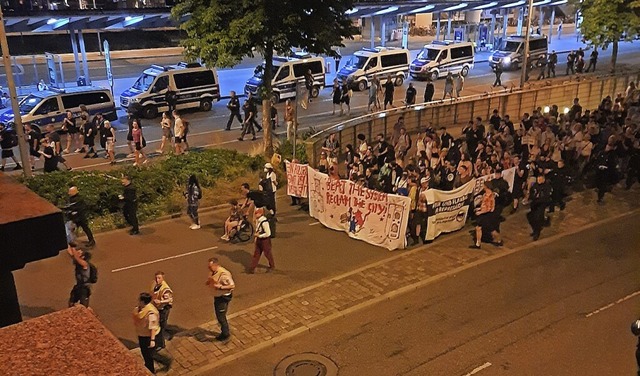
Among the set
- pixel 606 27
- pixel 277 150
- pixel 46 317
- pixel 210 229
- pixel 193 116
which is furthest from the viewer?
pixel 606 27

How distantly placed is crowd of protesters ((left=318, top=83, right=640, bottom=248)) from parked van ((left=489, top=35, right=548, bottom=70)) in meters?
20.9

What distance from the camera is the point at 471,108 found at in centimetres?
2578

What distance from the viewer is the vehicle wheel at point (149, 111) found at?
26.6 metres

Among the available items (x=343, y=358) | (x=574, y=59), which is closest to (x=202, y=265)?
(x=343, y=358)

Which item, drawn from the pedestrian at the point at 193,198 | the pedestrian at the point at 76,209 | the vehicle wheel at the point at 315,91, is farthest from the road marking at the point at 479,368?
the vehicle wheel at the point at 315,91

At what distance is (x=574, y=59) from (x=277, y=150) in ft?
90.6

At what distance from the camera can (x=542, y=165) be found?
14.9 m

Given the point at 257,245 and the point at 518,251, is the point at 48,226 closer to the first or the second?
the point at 257,245

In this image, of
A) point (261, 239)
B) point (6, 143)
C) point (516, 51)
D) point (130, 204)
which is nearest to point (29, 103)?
point (6, 143)

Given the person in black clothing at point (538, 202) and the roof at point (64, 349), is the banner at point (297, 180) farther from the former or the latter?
the roof at point (64, 349)

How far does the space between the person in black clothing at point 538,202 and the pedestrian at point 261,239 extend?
20.3 feet

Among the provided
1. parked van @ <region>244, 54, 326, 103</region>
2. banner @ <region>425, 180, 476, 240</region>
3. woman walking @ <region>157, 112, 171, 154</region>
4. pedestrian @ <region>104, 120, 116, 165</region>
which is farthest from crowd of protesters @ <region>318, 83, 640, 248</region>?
parked van @ <region>244, 54, 326, 103</region>

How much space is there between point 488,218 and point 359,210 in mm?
2887

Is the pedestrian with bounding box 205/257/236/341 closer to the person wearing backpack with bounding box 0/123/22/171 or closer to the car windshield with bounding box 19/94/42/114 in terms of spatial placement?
the person wearing backpack with bounding box 0/123/22/171
